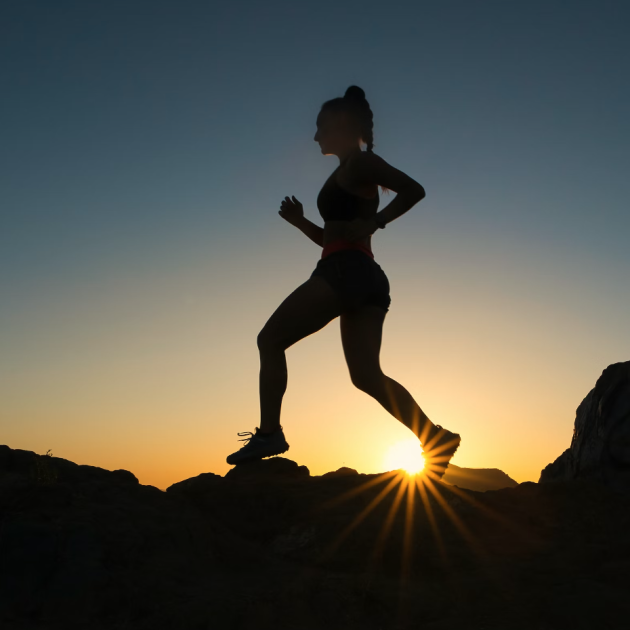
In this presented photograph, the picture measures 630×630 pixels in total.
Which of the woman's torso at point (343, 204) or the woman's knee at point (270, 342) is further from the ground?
the woman's torso at point (343, 204)

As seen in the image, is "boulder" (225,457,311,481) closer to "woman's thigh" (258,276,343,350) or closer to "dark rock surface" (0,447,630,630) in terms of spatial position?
"dark rock surface" (0,447,630,630)

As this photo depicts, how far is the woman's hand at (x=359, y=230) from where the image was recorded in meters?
4.12

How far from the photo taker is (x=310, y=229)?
4746mm

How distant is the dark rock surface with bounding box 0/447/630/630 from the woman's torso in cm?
163

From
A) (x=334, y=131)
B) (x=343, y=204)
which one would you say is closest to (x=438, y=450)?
(x=343, y=204)

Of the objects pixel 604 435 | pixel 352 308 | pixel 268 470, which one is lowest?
pixel 268 470

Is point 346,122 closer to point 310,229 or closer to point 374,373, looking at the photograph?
point 310,229

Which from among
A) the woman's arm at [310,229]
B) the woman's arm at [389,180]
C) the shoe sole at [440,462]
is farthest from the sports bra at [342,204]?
the shoe sole at [440,462]

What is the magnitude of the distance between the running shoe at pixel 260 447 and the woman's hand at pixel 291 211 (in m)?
1.56

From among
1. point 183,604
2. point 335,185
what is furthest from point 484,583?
point 335,185

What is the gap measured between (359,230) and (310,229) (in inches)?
27.8

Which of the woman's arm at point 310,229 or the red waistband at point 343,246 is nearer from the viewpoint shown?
the red waistband at point 343,246

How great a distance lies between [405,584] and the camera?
2723 mm

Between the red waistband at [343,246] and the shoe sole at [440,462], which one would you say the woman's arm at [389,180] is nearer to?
the red waistband at [343,246]
